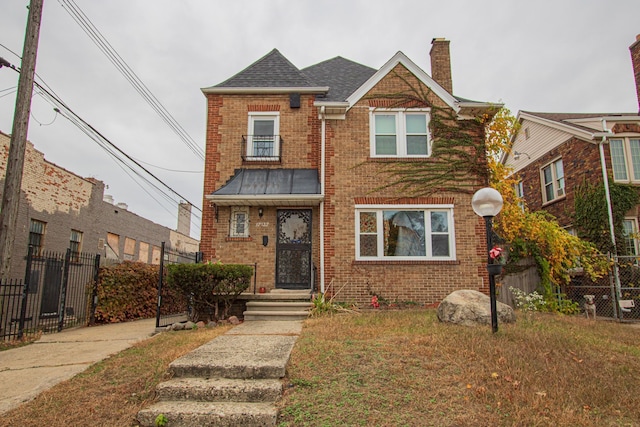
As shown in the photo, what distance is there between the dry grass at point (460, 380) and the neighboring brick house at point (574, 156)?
9.35m

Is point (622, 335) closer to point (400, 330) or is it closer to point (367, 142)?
point (400, 330)

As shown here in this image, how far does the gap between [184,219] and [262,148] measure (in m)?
18.4

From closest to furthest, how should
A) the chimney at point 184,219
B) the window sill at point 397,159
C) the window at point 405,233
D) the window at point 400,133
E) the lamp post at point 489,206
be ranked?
the lamp post at point 489,206, the window at point 405,233, the window sill at point 397,159, the window at point 400,133, the chimney at point 184,219

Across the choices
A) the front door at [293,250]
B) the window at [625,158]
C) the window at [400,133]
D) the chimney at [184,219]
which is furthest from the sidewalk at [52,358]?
the chimney at [184,219]

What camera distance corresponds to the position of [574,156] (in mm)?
15445

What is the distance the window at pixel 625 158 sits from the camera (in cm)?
1416

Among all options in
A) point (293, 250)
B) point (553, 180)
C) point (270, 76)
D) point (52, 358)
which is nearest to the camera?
point (52, 358)

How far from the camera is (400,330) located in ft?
21.5

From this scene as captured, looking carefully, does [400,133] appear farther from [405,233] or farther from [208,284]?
[208,284]

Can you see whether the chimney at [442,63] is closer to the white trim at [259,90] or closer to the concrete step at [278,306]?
the white trim at [259,90]

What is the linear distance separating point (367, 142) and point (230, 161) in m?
4.22

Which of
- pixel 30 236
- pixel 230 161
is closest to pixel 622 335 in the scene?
pixel 230 161

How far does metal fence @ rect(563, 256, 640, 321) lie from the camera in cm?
1143

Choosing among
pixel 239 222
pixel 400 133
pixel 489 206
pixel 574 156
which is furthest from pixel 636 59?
pixel 239 222
